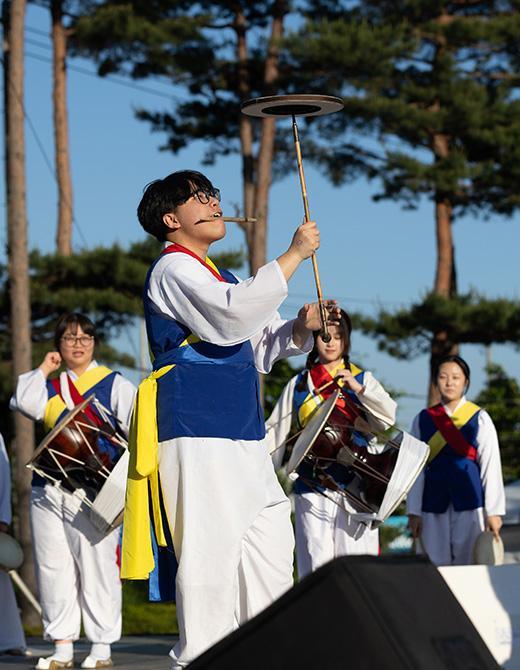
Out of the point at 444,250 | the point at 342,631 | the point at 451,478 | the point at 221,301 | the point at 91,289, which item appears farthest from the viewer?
the point at 444,250

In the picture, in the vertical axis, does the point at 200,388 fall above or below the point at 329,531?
above

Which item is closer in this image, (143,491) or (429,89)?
(143,491)

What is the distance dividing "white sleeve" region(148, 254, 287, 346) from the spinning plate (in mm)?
646

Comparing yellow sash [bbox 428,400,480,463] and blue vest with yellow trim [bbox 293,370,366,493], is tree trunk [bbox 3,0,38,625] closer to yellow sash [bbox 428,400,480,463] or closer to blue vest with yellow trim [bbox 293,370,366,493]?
yellow sash [bbox 428,400,480,463]

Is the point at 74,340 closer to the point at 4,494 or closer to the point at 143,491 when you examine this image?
the point at 4,494

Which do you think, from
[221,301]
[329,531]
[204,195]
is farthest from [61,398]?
[221,301]

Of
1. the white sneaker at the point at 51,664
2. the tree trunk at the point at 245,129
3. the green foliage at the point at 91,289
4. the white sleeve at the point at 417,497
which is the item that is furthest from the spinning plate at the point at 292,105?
the tree trunk at the point at 245,129

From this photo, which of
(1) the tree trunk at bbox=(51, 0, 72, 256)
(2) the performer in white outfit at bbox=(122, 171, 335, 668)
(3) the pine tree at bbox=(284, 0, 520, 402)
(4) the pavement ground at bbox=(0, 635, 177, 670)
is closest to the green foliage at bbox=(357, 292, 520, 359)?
(3) the pine tree at bbox=(284, 0, 520, 402)

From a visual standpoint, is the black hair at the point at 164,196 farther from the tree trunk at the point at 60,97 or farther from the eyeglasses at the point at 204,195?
the tree trunk at the point at 60,97

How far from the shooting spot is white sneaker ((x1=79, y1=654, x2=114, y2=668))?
707 cm

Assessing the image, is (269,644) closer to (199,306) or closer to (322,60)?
(199,306)

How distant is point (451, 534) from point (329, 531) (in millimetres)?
1231

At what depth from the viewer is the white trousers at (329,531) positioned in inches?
284

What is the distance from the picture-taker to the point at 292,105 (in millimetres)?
4617
